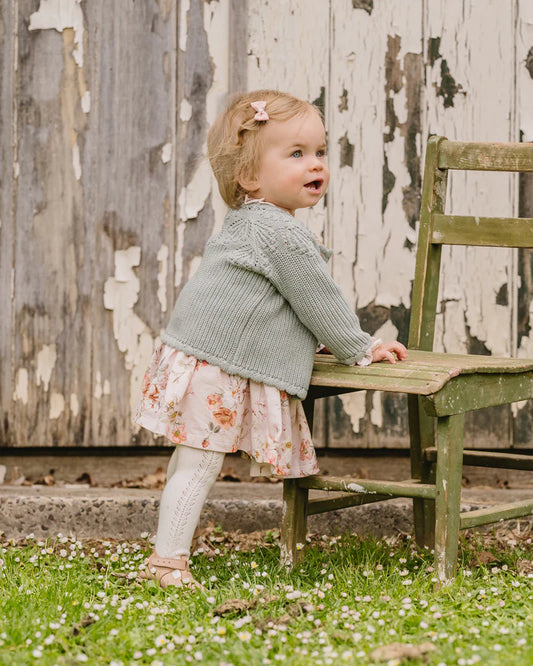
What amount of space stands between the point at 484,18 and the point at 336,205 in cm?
85

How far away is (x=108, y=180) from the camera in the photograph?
11.8ft

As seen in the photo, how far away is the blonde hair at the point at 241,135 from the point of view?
108 inches

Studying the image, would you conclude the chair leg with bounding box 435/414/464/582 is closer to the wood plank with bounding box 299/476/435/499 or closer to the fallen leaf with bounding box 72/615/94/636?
the wood plank with bounding box 299/476/435/499

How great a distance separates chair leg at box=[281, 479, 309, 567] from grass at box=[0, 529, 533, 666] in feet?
0.16

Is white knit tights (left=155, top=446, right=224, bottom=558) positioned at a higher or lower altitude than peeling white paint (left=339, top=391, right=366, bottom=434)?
lower

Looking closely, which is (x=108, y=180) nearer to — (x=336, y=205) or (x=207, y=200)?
(x=207, y=200)

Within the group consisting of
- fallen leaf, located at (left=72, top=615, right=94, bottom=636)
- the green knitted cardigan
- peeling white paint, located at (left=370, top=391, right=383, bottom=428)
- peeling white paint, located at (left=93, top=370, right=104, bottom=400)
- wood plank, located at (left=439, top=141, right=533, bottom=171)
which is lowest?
fallen leaf, located at (left=72, top=615, right=94, bottom=636)

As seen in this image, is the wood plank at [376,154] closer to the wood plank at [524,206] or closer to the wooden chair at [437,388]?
the wood plank at [524,206]

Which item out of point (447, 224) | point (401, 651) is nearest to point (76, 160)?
point (447, 224)

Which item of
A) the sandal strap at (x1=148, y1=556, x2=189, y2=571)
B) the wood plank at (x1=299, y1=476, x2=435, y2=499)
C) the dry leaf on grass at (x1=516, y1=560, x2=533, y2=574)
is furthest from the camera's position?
the dry leaf on grass at (x1=516, y1=560, x2=533, y2=574)

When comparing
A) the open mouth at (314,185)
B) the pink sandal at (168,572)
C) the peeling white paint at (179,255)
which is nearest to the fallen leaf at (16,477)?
the peeling white paint at (179,255)

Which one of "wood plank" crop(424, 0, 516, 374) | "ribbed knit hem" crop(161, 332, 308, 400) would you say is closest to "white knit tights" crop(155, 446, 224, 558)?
"ribbed knit hem" crop(161, 332, 308, 400)

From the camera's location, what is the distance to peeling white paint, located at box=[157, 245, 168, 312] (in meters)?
3.61

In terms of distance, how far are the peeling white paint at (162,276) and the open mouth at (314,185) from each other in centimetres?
97
